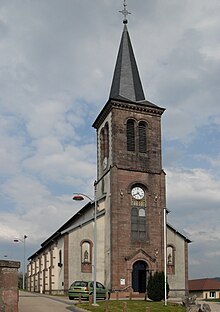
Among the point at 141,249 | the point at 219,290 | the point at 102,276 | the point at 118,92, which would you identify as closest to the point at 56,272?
the point at 102,276

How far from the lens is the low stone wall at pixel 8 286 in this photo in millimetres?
13047

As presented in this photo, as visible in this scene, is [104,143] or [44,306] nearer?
[44,306]

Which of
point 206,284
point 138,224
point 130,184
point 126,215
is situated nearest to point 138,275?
point 138,224

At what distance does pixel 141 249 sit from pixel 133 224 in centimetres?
244

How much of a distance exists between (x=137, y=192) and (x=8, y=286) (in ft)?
104

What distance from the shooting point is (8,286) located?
518 inches

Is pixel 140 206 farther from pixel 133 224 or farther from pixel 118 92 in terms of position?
pixel 118 92

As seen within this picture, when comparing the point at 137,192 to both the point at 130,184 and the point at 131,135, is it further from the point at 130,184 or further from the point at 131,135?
the point at 131,135

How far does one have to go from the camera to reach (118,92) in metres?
47.1

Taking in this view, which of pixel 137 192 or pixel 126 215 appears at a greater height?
pixel 137 192

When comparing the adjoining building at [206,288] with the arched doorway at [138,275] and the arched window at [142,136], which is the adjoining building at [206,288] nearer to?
the arched doorway at [138,275]

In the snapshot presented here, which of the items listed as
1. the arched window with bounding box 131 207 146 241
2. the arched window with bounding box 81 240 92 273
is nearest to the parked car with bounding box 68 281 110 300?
the arched window with bounding box 81 240 92 273

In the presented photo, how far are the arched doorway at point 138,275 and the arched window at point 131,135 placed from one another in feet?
35.8

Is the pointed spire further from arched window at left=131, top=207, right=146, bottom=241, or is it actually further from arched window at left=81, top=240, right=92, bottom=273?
arched window at left=81, top=240, right=92, bottom=273
